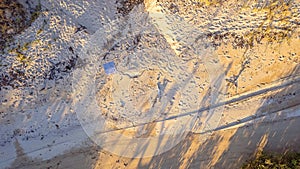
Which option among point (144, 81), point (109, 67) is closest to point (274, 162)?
point (144, 81)

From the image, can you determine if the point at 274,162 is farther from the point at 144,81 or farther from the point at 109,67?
the point at 109,67

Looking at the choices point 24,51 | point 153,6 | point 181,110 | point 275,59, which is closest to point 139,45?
point 153,6

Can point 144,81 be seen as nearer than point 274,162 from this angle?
No

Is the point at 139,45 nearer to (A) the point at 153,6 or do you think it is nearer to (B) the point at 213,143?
(A) the point at 153,6

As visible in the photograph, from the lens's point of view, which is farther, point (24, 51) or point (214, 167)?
point (214, 167)

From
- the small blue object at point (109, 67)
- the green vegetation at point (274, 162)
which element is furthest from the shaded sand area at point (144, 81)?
the green vegetation at point (274, 162)

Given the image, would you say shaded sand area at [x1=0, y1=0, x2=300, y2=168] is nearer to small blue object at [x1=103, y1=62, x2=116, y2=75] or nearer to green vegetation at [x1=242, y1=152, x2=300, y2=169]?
small blue object at [x1=103, y1=62, x2=116, y2=75]
